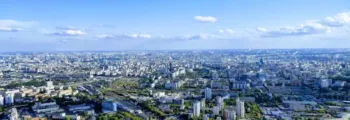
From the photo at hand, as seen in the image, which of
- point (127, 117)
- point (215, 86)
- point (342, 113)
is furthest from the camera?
point (215, 86)

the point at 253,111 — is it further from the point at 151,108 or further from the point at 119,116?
the point at 119,116

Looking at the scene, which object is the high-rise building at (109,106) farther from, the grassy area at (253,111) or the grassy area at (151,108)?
the grassy area at (253,111)

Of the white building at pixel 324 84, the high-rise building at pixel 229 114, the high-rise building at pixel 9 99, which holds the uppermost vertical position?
the white building at pixel 324 84

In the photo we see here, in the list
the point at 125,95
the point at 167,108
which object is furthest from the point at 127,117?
the point at 125,95

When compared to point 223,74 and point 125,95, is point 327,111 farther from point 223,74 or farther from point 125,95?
point 223,74

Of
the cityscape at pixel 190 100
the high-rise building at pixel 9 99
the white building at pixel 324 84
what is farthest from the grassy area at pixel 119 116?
the white building at pixel 324 84

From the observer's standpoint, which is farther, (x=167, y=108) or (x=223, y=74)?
(x=223, y=74)

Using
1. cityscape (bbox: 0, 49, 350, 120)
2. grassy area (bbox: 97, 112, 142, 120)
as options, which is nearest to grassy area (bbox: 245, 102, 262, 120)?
cityscape (bbox: 0, 49, 350, 120)

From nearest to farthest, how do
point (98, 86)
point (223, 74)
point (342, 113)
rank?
point (342, 113) < point (98, 86) < point (223, 74)

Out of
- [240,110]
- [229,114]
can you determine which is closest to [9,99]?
[229,114]

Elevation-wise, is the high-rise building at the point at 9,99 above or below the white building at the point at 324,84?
below

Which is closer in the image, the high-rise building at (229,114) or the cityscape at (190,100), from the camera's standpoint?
the high-rise building at (229,114)
